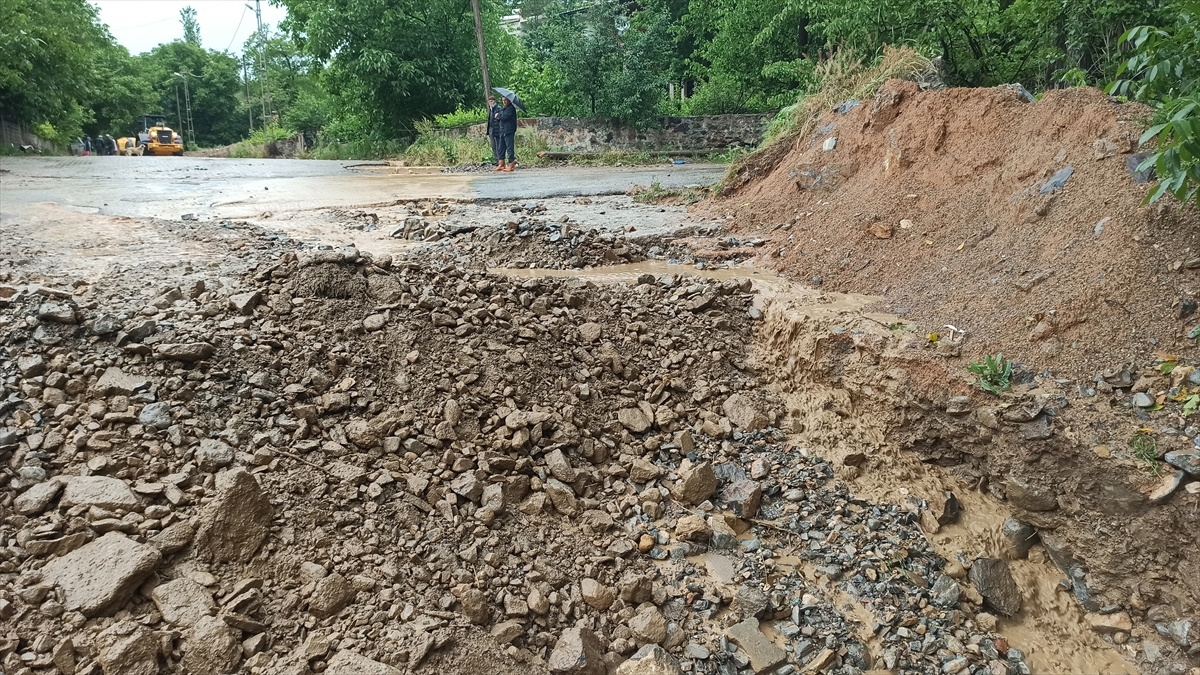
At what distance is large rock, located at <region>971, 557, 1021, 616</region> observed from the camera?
2.93m

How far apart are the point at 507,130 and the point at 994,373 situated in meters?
11.4

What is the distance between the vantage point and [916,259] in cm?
452

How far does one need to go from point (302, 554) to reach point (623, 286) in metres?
2.72

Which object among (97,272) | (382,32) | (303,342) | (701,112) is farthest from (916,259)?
(382,32)

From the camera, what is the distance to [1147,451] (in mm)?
2785

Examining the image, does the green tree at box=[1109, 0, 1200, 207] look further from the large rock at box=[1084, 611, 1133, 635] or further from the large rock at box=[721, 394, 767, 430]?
the large rock at box=[721, 394, 767, 430]

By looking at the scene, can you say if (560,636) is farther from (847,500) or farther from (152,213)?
(152,213)

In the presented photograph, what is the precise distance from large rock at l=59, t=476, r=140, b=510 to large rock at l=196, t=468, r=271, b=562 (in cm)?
28

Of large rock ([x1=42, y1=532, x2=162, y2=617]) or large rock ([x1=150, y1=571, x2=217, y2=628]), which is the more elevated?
large rock ([x1=42, y1=532, x2=162, y2=617])

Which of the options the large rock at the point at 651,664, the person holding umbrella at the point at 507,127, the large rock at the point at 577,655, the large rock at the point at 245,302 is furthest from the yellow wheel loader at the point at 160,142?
the large rock at the point at 651,664

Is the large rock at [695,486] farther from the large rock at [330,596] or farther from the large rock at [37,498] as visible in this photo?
the large rock at [37,498]

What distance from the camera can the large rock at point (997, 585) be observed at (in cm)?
293

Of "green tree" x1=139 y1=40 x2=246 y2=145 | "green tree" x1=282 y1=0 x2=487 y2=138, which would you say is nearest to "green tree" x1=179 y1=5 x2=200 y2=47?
"green tree" x1=139 y1=40 x2=246 y2=145

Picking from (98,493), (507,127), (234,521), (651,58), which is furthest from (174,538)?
(651,58)
